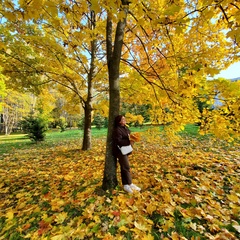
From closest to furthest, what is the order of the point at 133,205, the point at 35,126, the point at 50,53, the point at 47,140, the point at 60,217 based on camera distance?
1. the point at 60,217
2. the point at 133,205
3. the point at 50,53
4. the point at 35,126
5. the point at 47,140

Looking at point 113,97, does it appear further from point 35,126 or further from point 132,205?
point 35,126

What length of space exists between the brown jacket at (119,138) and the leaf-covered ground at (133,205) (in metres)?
0.82

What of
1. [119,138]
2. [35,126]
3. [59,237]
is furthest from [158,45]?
[35,126]

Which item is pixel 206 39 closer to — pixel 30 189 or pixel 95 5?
pixel 95 5

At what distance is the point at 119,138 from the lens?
3191 mm

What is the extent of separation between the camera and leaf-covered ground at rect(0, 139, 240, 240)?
2.20 metres

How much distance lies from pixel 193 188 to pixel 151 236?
1522mm

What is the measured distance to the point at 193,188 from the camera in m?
3.18

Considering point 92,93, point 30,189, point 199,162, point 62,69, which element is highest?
point 62,69

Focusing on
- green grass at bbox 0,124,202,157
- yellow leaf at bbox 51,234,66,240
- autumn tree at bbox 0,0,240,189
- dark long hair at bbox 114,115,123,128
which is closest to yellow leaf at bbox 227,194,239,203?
autumn tree at bbox 0,0,240,189

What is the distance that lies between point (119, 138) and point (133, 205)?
118 cm

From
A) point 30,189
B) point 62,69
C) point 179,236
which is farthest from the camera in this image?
point 62,69

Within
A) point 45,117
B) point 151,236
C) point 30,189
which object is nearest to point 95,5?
point 151,236

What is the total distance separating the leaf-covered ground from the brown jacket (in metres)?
0.82
